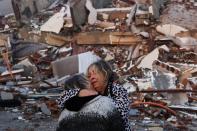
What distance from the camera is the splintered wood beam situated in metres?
11.5

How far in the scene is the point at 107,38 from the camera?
11.7 meters

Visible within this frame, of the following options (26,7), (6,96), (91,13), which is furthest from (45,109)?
(26,7)

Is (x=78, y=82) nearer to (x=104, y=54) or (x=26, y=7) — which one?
(x=104, y=54)

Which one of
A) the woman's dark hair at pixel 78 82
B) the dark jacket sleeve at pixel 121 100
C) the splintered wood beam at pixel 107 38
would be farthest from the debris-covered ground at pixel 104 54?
the woman's dark hair at pixel 78 82

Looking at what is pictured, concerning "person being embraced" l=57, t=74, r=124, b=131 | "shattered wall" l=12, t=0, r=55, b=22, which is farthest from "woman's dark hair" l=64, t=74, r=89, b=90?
"shattered wall" l=12, t=0, r=55, b=22

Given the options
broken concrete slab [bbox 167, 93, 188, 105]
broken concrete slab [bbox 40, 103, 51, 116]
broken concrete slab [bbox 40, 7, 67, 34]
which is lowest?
broken concrete slab [bbox 167, 93, 188, 105]

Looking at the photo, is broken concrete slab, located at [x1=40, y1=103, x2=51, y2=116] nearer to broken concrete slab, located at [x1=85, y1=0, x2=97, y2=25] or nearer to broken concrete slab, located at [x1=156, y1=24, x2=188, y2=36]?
broken concrete slab, located at [x1=156, y1=24, x2=188, y2=36]

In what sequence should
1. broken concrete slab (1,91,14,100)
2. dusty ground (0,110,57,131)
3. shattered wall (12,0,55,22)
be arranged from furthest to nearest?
shattered wall (12,0,55,22) → broken concrete slab (1,91,14,100) → dusty ground (0,110,57,131)

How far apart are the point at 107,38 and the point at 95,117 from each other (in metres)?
8.16

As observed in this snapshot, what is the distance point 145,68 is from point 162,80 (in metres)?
0.78

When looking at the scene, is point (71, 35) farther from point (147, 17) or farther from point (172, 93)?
point (172, 93)

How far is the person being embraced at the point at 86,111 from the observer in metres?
3.61

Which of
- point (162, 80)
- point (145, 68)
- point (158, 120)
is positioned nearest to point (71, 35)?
point (145, 68)

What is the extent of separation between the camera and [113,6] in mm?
14211
